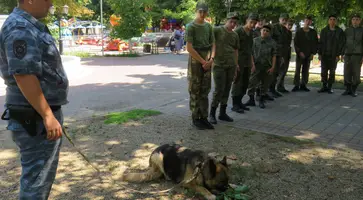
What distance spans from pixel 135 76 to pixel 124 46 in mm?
13517

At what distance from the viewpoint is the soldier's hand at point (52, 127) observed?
2180mm

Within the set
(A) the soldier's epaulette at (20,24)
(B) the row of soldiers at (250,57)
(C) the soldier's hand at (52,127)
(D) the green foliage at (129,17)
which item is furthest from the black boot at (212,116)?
(D) the green foliage at (129,17)

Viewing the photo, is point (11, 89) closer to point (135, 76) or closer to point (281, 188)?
point (281, 188)

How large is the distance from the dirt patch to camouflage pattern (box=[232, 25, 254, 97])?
50.2 inches

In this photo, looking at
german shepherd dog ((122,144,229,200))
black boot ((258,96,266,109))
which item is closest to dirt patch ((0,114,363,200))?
german shepherd dog ((122,144,229,200))

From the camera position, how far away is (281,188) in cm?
365

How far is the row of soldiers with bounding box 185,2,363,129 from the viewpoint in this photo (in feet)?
17.6

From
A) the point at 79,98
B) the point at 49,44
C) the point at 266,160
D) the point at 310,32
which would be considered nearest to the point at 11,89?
the point at 49,44

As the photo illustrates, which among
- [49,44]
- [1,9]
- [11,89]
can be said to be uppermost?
[1,9]

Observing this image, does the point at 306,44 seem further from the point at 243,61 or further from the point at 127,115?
the point at 127,115

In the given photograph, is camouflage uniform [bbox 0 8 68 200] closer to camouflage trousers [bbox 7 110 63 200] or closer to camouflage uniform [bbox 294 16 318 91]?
camouflage trousers [bbox 7 110 63 200]

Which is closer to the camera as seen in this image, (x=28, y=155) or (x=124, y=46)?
(x=28, y=155)

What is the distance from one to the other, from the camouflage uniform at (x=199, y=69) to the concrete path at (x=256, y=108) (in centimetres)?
91

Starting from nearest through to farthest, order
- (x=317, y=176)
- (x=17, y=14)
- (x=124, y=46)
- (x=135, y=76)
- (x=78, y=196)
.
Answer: (x=17, y=14), (x=78, y=196), (x=317, y=176), (x=135, y=76), (x=124, y=46)
